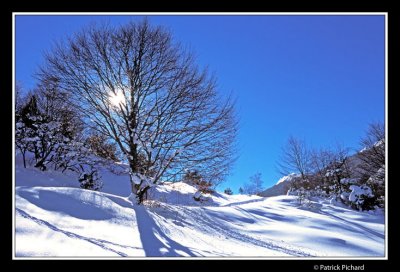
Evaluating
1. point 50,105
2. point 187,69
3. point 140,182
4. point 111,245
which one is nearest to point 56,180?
point 50,105

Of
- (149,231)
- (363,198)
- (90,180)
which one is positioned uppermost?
(90,180)

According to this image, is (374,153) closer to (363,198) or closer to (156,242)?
(363,198)

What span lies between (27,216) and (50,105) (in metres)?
8.71

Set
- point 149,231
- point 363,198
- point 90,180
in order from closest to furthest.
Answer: point 149,231 → point 90,180 → point 363,198

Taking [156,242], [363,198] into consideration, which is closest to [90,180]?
[156,242]

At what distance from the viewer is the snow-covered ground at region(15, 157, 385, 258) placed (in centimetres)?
289

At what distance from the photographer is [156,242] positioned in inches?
146

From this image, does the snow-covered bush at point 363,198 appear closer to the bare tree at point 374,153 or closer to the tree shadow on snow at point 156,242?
the bare tree at point 374,153

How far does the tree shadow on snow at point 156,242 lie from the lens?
316 cm

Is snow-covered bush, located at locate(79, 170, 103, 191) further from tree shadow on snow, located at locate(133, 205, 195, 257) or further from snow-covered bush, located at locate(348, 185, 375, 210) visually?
snow-covered bush, located at locate(348, 185, 375, 210)

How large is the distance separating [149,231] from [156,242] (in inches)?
26.4

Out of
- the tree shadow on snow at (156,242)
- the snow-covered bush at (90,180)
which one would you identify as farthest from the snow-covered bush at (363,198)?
the snow-covered bush at (90,180)
